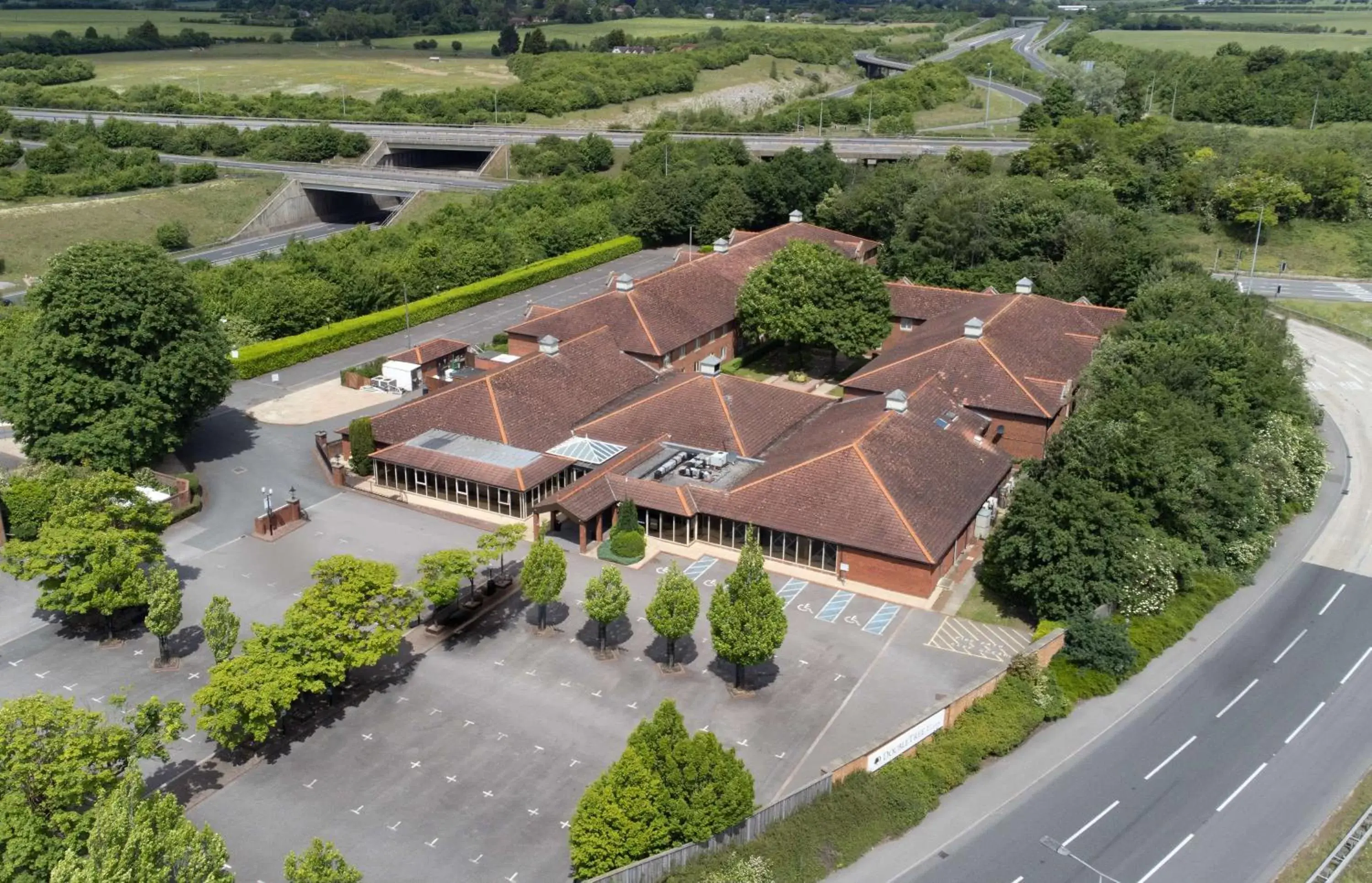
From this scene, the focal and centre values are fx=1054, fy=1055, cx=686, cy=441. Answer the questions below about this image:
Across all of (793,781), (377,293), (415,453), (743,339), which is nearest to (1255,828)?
(793,781)

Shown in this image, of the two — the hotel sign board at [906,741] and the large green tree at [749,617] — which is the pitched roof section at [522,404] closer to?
the large green tree at [749,617]

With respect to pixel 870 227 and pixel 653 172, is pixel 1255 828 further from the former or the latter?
pixel 653 172

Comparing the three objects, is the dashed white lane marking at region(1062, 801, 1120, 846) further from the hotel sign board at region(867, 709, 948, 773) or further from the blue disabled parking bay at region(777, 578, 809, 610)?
the blue disabled parking bay at region(777, 578, 809, 610)

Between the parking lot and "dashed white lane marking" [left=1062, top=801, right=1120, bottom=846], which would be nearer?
the parking lot

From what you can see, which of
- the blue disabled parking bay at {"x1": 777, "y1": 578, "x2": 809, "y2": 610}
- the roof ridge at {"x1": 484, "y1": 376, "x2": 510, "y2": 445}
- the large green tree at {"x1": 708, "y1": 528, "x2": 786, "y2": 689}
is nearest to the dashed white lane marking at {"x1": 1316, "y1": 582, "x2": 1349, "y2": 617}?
the blue disabled parking bay at {"x1": 777, "y1": 578, "x2": 809, "y2": 610}

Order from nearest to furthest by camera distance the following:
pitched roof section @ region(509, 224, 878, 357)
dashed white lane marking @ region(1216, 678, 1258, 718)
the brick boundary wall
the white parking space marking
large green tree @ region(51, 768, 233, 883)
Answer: large green tree @ region(51, 768, 233, 883) → the brick boundary wall → dashed white lane marking @ region(1216, 678, 1258, 718) → the white parking space marking → pitched roof section @ region(509, 224, 878, 357)

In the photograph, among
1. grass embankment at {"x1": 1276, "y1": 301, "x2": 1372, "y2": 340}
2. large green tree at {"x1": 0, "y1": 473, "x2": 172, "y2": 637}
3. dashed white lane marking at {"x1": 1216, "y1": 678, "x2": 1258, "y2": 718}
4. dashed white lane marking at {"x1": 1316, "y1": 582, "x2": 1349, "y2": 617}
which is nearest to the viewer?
dashed white lane marking at {"x1": 1216, "y1": 678, "x2": 1258, "y2": 718}

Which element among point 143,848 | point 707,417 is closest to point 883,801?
point 143,848
